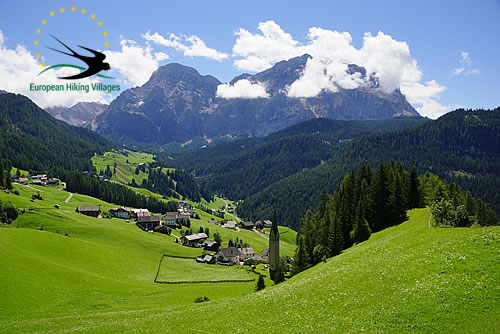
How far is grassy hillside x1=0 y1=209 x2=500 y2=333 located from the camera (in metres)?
24.2

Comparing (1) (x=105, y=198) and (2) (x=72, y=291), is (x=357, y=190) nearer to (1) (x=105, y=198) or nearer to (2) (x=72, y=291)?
(2) (x=72, y=291)

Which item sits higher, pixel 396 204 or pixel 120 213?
pixel 396 204

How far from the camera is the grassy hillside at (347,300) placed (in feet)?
79.4

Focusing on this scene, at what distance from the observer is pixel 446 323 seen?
2245cm

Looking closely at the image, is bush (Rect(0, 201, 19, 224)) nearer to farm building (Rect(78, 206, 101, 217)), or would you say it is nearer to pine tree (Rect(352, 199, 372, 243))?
farm building (Rect(78, 206, 101, 217))

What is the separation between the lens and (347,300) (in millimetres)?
29734

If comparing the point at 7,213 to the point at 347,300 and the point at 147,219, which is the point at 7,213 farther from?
the point at 347,300

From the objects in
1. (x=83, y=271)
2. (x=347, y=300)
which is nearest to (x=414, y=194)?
(x=347, y=300)

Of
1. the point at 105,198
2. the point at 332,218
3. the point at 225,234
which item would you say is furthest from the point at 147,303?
the point at 105,198

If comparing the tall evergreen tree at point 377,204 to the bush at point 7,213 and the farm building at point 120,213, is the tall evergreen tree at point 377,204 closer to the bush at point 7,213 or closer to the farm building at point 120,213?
the bush at point 7,213

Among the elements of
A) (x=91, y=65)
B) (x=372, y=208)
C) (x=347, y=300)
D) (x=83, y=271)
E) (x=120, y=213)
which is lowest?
(x=83, y=271)

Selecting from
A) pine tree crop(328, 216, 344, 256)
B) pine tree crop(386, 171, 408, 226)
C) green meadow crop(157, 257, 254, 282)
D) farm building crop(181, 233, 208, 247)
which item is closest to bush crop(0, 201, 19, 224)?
green meadow crop(157, 257, 254, 282)

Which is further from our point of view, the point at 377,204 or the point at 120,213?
the point at 120,213

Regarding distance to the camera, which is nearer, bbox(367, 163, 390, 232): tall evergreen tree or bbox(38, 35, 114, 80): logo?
bbox(38, 35, 114, 80): logo
